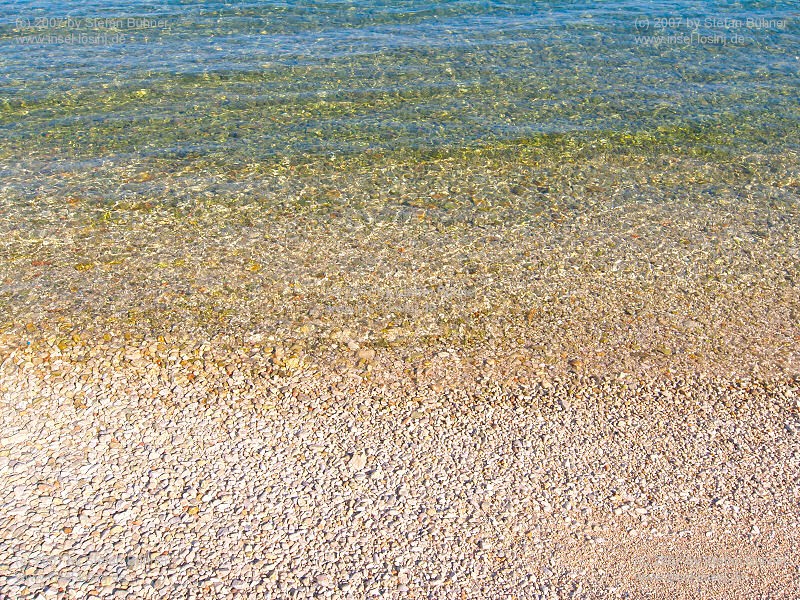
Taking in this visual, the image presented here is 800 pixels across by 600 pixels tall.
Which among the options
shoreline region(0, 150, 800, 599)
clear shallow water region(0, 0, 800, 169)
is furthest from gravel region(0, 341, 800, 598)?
clear shallow water region(0, 0, 800, 169)

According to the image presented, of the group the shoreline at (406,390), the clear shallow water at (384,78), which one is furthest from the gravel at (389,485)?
the clear shallow water at (384,78)

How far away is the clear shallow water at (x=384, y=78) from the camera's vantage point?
1030cm

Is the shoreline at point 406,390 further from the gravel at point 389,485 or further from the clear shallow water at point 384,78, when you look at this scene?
the clear shallow water at point 384,78

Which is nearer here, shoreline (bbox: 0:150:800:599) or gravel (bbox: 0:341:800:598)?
gravel (bbox: 0:341:800:598)

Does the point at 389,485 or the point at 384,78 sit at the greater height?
the point at 384,78

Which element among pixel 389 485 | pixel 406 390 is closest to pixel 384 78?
pixel 406 390

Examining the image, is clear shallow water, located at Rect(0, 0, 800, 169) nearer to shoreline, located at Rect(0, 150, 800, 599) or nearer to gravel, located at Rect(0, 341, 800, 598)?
shoreline, located at Rect(0, 150, 800, 599)

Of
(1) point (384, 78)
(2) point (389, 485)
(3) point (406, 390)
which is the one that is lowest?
(3) point (406, 390)

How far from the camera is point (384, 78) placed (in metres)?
12.0

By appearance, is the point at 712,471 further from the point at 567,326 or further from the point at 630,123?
the point at 630,123

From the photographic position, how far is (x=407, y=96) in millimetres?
11469

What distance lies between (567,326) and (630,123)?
16.5 ft

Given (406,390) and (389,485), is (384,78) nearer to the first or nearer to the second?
(406,390)

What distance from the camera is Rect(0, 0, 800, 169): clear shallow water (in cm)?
1030
